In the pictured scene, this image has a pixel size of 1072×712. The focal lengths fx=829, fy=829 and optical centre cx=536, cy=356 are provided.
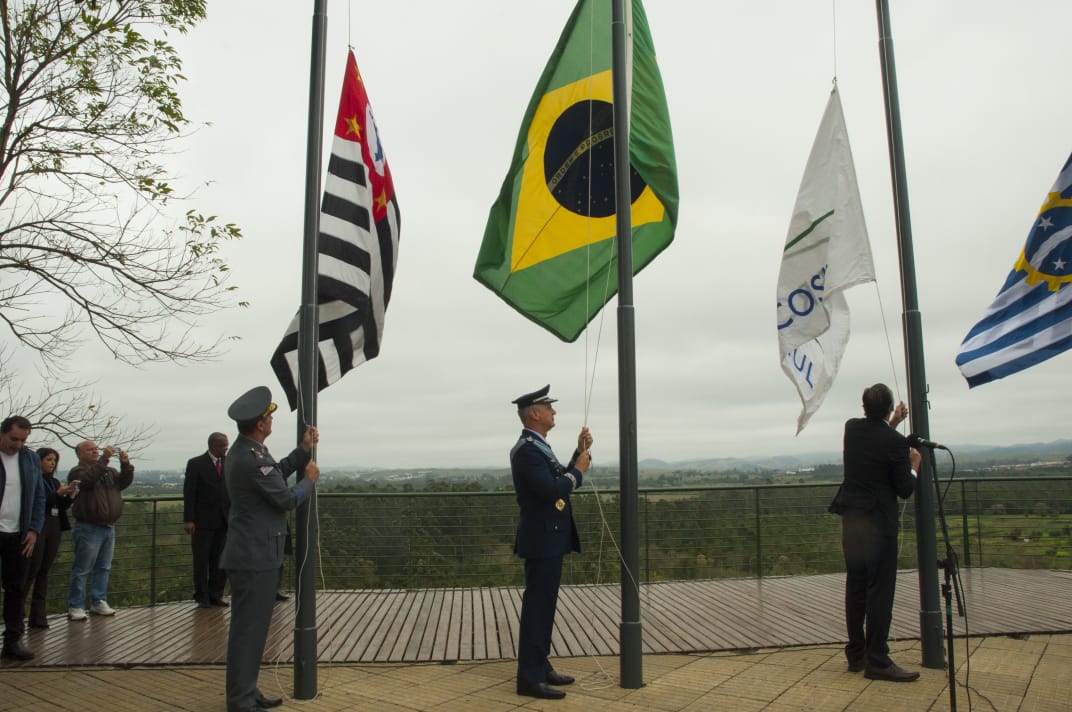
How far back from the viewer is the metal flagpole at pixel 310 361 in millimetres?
5422

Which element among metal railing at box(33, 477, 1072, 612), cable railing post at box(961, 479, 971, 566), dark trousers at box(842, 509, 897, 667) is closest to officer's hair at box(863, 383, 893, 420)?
dark trousers at box(842, 509, 897, 667)

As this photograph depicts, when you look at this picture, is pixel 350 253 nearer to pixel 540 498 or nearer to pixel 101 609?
pixel 540 498

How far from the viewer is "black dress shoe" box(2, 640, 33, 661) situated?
6.52 m

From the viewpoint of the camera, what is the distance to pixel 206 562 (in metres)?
9.07

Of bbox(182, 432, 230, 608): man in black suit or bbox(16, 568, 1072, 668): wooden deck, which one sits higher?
bbox(182, 432, 230, 608): man in black suit

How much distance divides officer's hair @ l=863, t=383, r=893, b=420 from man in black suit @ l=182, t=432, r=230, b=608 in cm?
663

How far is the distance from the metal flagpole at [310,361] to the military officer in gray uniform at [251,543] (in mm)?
244

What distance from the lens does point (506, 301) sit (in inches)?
248

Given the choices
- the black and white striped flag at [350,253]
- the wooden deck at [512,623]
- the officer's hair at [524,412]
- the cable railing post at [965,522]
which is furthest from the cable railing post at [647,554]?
the black and white striped flag at [350,253]

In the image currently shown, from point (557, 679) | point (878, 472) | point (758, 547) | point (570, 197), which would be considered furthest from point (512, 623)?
point (570, 197)

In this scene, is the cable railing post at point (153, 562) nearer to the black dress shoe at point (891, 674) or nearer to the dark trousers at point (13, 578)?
the dark trousers at point (13, 578)

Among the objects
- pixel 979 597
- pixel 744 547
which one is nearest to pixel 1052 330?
pixel 979 597

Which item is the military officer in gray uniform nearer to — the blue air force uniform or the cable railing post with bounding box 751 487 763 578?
the blue air force uniform

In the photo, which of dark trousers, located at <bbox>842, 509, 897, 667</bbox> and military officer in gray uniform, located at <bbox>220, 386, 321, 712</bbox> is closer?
military officer in gray uniform, located at <bbox>220, 386, 321, 712</bbox>
